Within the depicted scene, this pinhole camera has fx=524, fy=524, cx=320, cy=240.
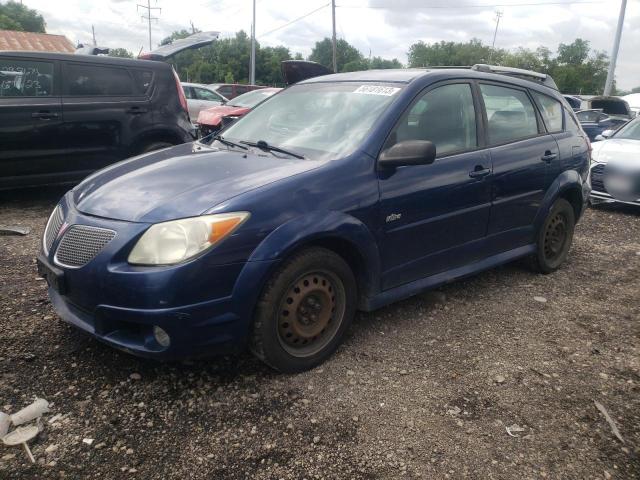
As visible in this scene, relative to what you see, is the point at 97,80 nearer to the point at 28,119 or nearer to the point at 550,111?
the point at 28,119

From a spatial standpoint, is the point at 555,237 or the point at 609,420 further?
the point at 555,237

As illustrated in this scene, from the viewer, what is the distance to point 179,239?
2.46 meters

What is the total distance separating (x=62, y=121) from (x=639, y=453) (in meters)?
6.05

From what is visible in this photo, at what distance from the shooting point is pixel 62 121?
5.90 metres

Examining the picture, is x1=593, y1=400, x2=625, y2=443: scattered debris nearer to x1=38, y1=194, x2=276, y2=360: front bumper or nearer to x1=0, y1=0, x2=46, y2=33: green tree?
x1=38, y1=194, x2=276, y2=360: front bumper

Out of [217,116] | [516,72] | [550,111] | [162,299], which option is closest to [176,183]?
[162,299]

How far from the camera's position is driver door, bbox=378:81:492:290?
3.18 meters

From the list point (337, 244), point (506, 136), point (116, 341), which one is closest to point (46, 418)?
point (116, 341)

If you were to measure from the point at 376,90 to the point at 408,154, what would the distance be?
0.67 meters

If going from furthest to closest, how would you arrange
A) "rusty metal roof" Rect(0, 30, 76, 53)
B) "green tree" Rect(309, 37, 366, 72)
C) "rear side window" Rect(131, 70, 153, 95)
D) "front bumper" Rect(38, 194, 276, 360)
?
"green tree" Rect(309, 37, 366, 72)
"rusty metal roof" Rect(0, 30, 76, 53)
"rear side window" Rect(131, 70, 153, 95)
"front bumper" Rect(38, 194, 276, 360)

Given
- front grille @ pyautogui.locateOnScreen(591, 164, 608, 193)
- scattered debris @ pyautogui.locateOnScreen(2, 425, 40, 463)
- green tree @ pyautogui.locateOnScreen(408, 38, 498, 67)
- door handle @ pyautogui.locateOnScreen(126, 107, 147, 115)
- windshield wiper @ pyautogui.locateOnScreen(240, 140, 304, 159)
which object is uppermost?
green tree @ pyautogui.locateOnScreen(408, 38, 498, 67)

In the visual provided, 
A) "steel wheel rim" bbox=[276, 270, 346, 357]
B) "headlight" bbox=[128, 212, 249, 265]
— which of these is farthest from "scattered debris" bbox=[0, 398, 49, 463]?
"steel wheel rim" bbox=[276, 270, 346, 357]

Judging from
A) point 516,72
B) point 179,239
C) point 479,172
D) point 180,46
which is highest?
point 180,46

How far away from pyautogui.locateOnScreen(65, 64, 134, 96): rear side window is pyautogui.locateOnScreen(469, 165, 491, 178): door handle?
4544mm
